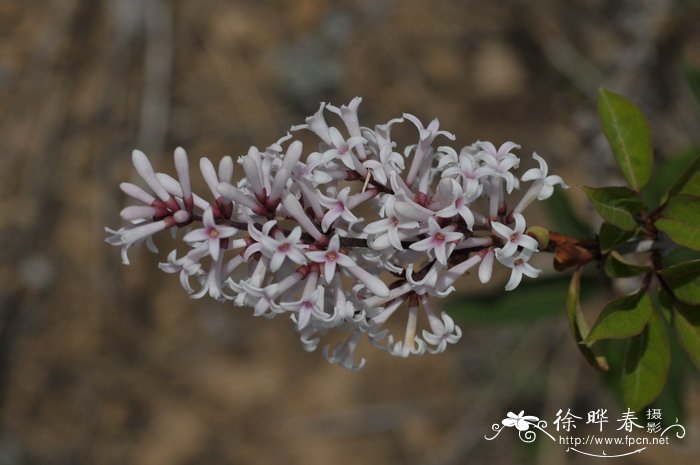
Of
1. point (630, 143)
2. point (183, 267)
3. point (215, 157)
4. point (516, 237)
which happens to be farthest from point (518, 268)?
point (215, 157)

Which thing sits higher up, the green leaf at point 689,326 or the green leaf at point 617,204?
the green leaf at point 617,204

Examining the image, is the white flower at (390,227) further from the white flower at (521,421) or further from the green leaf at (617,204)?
the white flower at (521,421)

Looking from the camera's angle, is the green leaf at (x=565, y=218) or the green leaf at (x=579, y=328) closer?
the green leaf at (x=579, y=328)

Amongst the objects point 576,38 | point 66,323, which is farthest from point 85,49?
point 576,38

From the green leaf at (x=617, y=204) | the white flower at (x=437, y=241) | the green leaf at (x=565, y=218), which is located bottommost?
the white flower at (x=437, y=241)

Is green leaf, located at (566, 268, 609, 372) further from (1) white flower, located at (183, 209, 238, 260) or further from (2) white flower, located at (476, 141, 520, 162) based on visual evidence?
(1) white flower, located at (183, 209, 238, 260)

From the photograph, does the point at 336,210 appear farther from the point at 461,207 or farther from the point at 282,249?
the point at 461,207

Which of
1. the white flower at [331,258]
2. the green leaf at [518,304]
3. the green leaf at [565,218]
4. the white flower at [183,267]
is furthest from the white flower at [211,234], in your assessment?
the green leaf at [565,218]
